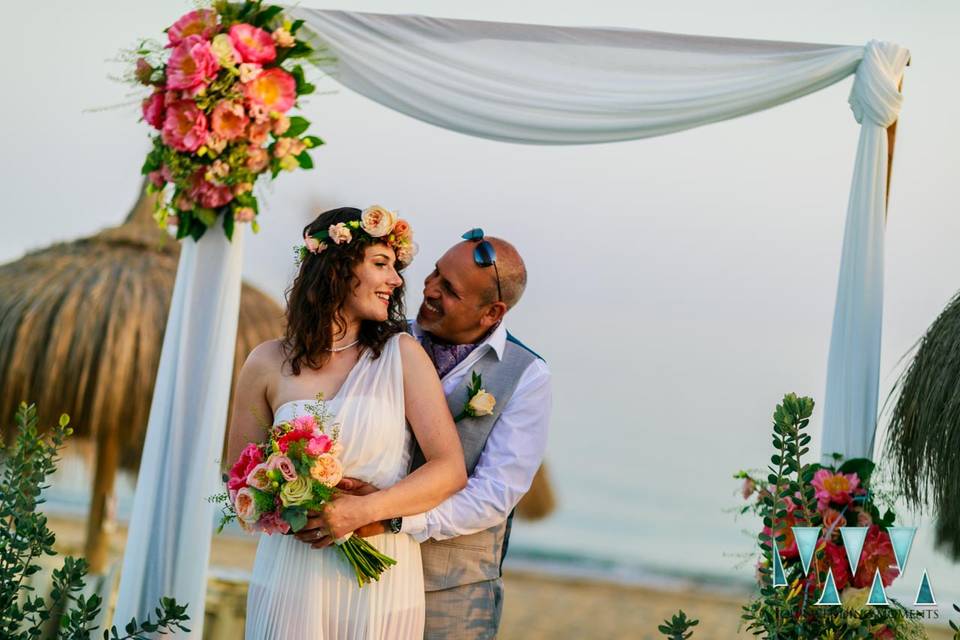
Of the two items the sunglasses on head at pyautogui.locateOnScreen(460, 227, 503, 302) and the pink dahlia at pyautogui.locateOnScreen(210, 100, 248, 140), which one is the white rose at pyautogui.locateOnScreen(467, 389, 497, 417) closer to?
the sunglasses on head at pyautogui.locateOnScreen(460, 227, 503, 302)

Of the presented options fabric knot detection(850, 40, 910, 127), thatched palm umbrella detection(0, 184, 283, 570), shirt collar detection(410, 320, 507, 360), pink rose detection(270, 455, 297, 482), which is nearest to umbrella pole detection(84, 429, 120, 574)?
thatched palm umbrella detection(0, 184, 283, 570)

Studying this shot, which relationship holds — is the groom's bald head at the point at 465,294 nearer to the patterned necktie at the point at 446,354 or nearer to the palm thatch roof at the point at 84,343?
the patterned necktie at the point at 446,354

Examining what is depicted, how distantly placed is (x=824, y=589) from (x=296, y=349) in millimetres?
1620

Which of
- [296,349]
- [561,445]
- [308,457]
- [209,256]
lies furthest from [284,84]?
[561,445]

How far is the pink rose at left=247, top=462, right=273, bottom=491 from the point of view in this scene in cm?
284

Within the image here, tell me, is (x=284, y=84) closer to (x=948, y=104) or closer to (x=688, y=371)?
(x=948, y=104)

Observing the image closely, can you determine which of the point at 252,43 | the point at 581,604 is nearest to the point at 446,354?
the point at 252,43

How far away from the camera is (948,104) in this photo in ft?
51.6

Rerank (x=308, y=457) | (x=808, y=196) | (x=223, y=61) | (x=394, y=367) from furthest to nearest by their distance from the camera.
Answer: (x=808, y=196)
(x=223, y=61)
(x=394, y=367)
(x=308, y=457)

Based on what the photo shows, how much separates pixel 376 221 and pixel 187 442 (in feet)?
3.29

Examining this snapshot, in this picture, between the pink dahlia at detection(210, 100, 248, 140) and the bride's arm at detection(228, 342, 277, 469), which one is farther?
the pink dahlia at detection(210, 100, 248, 140)

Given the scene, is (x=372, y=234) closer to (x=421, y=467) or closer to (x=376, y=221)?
(x=376, y=221)

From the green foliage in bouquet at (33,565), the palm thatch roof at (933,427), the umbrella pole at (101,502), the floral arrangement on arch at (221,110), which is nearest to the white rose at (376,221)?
the floral arrangement on arch at (221,110)

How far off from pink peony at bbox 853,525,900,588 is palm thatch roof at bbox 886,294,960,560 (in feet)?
1.04
